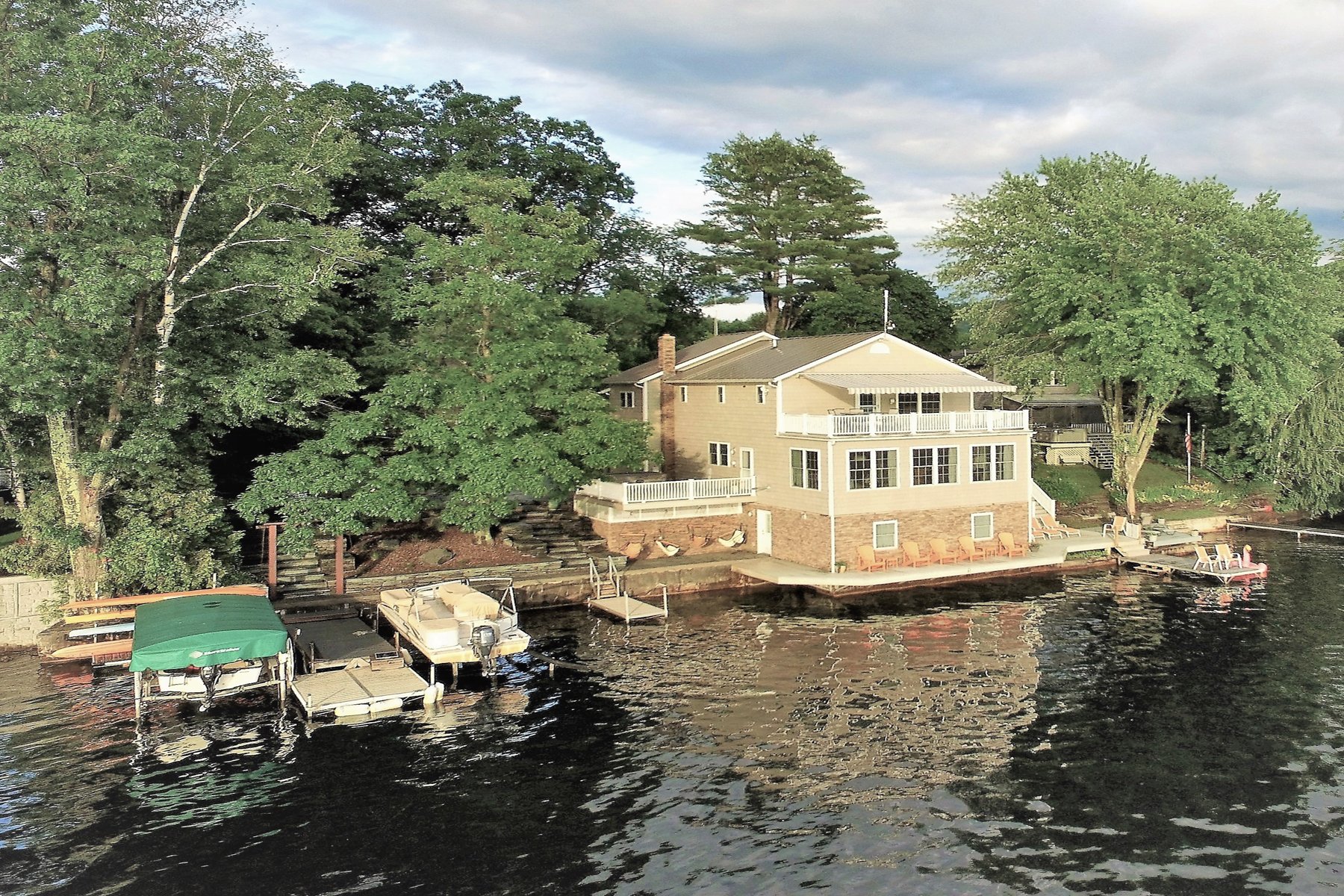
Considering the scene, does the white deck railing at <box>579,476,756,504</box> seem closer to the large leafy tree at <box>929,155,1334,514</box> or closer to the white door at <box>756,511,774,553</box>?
the white door at <box>756,511,774,553</box>

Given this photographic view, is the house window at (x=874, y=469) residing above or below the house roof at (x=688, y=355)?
below

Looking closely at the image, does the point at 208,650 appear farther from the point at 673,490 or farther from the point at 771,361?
the point at 771,361

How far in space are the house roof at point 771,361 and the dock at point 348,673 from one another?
1661 cm

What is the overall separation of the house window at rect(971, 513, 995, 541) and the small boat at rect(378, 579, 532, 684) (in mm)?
17096

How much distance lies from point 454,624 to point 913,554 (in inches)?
650

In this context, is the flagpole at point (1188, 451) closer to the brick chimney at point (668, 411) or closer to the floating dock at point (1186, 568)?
the floating dock at point (1186, 568)

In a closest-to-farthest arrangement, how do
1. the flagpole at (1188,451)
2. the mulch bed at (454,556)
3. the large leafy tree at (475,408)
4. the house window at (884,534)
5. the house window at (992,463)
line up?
the large leafy tree at (475,408) < the mulch bed at (454,556) < the house window at (884,534) < the house window at (992,463) < the flagpole at (1188,451)

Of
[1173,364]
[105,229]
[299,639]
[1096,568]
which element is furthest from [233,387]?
[1173,364]

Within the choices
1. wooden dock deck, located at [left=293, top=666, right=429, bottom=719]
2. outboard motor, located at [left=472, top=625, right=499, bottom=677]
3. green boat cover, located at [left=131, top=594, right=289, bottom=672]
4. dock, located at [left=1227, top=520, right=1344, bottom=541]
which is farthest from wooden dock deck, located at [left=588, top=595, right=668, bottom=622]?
dock, located at [left=1227, top=520, right=1344, bottom=541]

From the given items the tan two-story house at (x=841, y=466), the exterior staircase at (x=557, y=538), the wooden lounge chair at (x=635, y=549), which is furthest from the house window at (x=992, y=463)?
the exterior staircase at (x=557, y=538)

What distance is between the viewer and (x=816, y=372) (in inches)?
1270

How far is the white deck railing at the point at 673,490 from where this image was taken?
31328 millimetres

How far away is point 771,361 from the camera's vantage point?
114 ft

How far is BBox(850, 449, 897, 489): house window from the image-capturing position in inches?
1194
